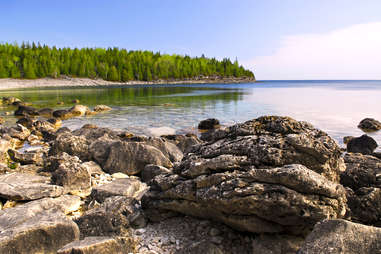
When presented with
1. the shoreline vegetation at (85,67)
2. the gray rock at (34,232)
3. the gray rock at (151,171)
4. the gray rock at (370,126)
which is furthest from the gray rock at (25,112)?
the shoreline vegetation at (85,67)

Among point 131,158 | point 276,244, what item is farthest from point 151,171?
point 276,244

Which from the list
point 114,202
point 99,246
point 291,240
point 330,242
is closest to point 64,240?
point 99,246

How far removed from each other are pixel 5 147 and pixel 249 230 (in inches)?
473

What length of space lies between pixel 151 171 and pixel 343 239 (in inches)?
232

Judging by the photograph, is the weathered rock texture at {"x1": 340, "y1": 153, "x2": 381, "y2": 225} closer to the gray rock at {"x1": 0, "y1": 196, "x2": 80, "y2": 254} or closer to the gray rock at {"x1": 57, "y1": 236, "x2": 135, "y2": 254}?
the gray rock at {"x1": 57, "y1": 236, "x2": 135, "y2": 254}

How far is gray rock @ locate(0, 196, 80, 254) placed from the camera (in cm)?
402

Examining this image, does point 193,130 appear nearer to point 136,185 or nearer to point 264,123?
point 136,185

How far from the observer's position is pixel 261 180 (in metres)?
4.33

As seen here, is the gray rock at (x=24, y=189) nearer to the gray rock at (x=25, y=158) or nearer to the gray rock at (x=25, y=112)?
the gray rock at (x=25, y=158)

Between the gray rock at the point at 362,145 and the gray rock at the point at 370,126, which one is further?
the gray rock at the point at 370,126

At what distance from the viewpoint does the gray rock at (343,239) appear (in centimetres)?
311

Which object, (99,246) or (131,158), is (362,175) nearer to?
(99,246)

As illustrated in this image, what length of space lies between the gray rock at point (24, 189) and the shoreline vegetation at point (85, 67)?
130030 millimetres

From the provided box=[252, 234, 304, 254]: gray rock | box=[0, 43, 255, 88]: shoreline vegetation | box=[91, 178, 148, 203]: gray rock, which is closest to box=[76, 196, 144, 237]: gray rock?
box=[91, 178, 148, 203]: gray rock
